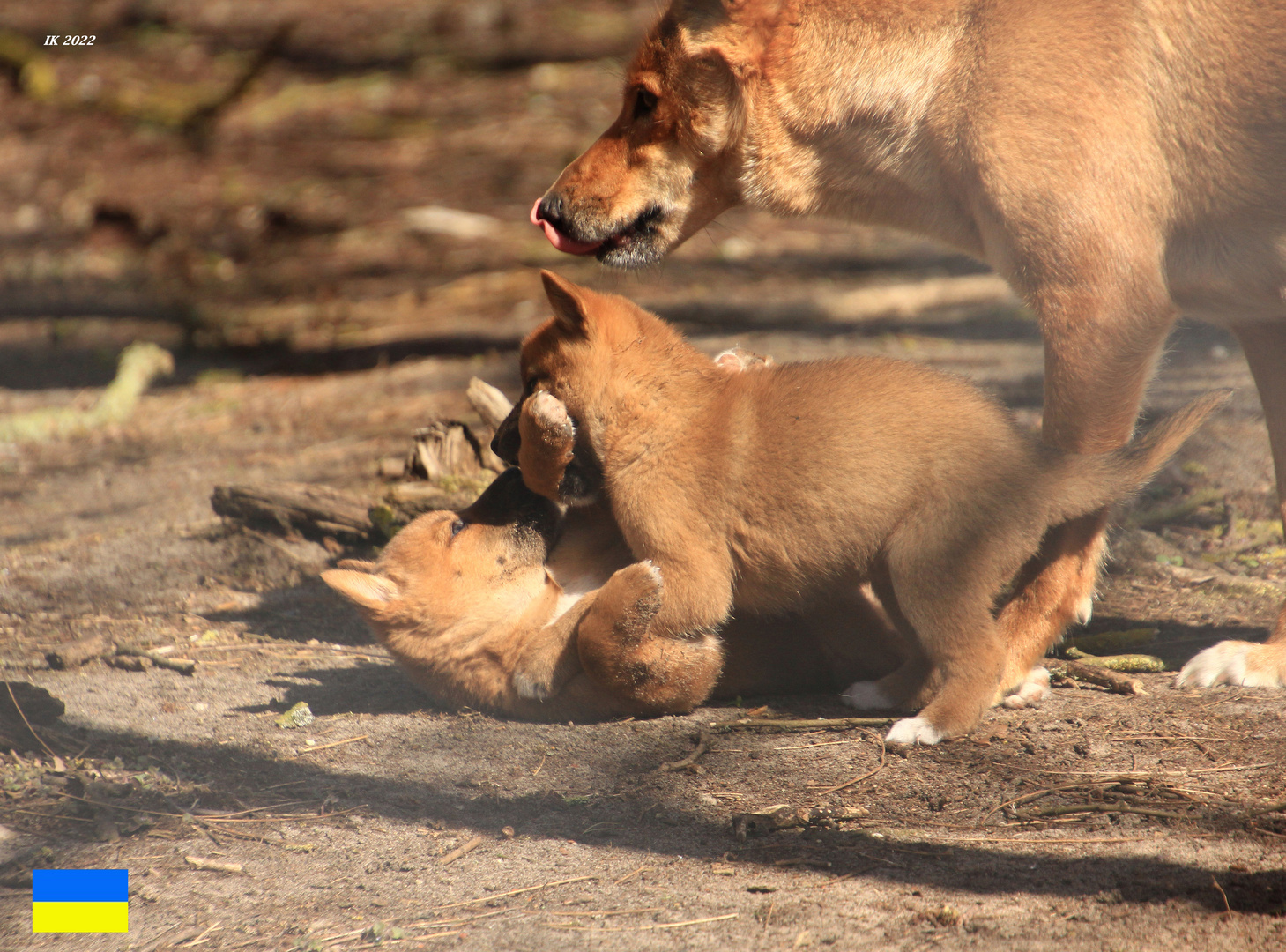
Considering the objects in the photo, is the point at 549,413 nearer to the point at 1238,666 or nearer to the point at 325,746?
the point at 325,746

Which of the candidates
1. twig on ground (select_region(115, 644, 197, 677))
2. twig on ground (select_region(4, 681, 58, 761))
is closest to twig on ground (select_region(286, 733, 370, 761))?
twig on ground (select_region(4, 681, 58, 761))

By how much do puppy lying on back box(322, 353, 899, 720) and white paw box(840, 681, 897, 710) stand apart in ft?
0.59

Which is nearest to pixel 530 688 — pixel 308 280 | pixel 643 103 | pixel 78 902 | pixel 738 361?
pixel 78 902

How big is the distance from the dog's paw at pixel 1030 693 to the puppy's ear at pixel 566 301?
1.77 meters

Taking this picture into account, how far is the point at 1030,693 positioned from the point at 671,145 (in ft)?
7.21

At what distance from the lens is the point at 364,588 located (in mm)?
3443

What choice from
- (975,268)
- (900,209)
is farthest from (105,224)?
(900,209)

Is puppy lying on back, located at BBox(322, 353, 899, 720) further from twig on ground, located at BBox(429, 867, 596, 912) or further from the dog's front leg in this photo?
twig on ground, located at BBox(429, 867, 596, 912)

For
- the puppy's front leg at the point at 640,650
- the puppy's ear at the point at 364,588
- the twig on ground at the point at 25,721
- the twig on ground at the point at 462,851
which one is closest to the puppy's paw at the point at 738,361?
the puppy's front leg at the point at 640,650

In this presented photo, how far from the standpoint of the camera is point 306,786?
9.09 feet

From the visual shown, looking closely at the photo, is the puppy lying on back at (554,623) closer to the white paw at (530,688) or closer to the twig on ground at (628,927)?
the white paw at (530,688)

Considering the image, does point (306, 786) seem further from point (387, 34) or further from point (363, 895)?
point (387, 34)

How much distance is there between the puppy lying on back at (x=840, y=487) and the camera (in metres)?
2.99

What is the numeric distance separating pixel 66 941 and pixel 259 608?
225 cm
